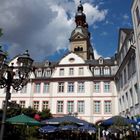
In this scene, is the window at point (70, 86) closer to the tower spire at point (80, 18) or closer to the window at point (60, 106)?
the window at point (60, 106)

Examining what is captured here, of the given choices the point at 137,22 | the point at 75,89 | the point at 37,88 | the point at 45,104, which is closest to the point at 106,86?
the point at 75,89

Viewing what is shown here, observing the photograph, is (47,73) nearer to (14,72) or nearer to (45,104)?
(45,104)

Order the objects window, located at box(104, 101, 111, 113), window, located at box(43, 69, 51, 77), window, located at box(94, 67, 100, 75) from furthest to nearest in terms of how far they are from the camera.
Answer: window, located at box(43, 69, 51, 77), window, located at box(94, 67, 100, 75), window, located at box(104, 101, 111, 113)

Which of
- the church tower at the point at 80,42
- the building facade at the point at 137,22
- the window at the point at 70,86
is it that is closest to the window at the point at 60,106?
the window at the point at 70,86

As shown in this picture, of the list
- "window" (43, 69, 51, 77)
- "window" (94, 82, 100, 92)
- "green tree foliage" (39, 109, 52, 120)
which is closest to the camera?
"green tree foliage" (39, 109, 52, 120)

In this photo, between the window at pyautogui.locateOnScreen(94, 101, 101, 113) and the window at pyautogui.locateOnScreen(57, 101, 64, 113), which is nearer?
the window at pyautogui.locateOnScreen(94, 101, 101, 113)

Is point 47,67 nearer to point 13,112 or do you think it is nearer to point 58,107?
point 58,107

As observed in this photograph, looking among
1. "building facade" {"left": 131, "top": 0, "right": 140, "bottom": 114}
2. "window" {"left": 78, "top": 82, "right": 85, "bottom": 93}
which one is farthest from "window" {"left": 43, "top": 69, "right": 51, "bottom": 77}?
"building facade" {"left": 131, "top": 0, "right": 140, "bottom": 114}

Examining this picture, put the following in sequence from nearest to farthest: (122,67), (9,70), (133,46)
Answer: (9,70), (133,46), (122,67)

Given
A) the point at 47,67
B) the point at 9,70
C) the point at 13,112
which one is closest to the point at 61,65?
the point at 47,67

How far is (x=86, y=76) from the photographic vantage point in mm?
36531

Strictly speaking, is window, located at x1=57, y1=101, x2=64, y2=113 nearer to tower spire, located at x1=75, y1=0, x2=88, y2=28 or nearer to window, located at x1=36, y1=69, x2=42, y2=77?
window, located at x1=36, y1=69, x2=42, y2=77

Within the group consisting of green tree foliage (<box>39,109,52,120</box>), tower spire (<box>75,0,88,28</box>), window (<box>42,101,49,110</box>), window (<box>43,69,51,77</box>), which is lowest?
green tree foliage (<box>39,109,52,120</box>)

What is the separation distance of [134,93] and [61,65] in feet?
57.9
